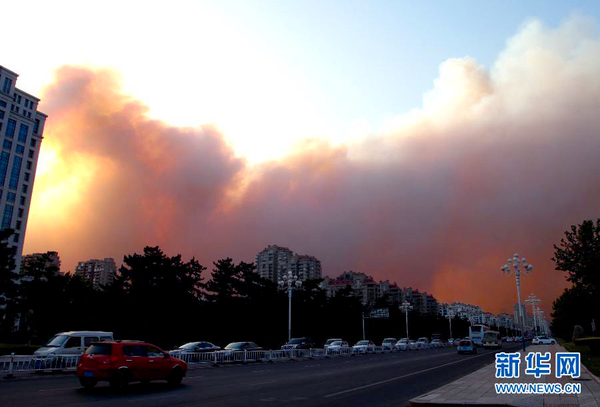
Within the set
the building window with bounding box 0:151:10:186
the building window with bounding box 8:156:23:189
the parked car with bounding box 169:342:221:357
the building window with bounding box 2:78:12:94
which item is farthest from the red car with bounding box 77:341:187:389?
the building window with bounding box 2:78:12:94

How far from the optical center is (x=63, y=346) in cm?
2586

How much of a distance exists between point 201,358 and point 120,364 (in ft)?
60.3

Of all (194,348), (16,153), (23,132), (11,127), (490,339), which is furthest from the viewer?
(23,132)

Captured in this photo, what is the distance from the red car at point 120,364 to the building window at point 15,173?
387ft

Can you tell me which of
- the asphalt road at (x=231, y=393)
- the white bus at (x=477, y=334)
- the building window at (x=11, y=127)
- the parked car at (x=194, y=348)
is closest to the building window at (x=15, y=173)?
the building window at (x=11, y=127)

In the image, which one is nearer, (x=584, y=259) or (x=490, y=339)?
(x=584, y=259)

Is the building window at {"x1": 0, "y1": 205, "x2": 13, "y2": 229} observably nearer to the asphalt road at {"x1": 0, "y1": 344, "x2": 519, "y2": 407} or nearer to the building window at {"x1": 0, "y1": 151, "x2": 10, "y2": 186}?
the building window at {"x1": 0, "y1": 151, "x2": 10, "y2": 186}

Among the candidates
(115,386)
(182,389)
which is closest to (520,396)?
(182,389)

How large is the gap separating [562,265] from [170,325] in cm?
4727

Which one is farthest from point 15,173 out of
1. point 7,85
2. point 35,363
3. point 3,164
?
point 35,363

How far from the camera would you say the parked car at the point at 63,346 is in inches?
960

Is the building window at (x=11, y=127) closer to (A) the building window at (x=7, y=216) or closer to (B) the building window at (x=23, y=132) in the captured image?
(B) the building window at (x=23, y=132)

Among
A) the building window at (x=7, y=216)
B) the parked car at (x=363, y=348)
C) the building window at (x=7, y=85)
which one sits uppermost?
the building window at (x=7, y=85)

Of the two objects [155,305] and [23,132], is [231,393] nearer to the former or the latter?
[155,305]
